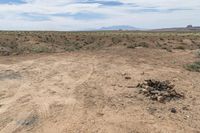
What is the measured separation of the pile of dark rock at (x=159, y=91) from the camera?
10786 millimetres

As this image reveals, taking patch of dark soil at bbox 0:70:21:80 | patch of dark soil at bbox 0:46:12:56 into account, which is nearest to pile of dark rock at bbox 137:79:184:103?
patch of dark soil at bbox 0:70:21:80

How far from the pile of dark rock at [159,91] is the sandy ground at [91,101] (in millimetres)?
266

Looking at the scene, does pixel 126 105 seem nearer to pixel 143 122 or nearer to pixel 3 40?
pixel 143 122

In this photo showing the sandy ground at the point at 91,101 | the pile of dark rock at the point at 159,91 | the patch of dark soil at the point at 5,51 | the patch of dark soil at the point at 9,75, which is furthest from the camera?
the patch of dark soil at the point at 5,51

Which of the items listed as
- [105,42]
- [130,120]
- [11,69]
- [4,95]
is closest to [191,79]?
[130,120]

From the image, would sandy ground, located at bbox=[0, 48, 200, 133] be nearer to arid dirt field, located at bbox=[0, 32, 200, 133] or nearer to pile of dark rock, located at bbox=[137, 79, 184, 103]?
arid dirt field, located at bbox=[0, 32, 200, 133]

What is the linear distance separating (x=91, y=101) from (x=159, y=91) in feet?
7.31

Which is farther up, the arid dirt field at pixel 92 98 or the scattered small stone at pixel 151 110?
the scattered small stone at pixel 151 110

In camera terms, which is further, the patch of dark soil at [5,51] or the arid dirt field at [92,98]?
the patch of dark soil at [5,51]

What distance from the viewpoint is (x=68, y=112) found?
973 centimetres

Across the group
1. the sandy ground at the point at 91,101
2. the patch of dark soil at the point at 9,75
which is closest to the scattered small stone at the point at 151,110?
the sandy ground at the point at 91,101

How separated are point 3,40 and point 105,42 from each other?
28.0ft

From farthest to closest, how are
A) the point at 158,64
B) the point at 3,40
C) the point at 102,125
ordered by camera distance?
the point at 3,40 → the point at 158,64 → the point at 102,125

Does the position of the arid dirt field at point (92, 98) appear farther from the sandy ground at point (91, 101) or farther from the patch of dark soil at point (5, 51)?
the patch of dark soil at point (5, 51)
